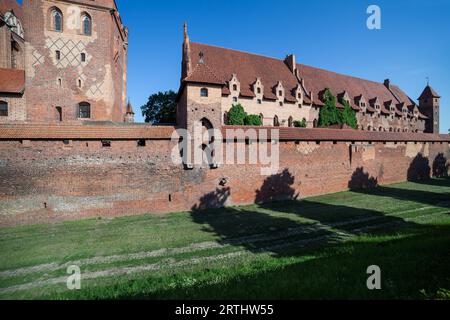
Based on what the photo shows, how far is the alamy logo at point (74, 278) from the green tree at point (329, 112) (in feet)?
97.2

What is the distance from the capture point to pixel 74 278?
7.86 metres

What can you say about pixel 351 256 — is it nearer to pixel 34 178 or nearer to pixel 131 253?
pixel 131 253

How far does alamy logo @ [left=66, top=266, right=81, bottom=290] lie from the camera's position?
284 inches

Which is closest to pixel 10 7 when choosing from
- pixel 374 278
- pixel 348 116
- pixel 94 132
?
pixel 94 132

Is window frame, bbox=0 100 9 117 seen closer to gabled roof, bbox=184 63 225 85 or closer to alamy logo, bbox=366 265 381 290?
gabled roof, bbox=184 63 225 85

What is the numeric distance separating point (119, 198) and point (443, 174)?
116 ft

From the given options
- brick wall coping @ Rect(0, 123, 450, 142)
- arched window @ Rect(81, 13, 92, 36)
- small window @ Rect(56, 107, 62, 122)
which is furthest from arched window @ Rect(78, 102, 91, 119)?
brick wall coping @ Rect(0, 123, 450, 142)

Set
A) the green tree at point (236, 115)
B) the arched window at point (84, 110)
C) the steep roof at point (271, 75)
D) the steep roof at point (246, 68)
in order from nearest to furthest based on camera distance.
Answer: the arched window at point (84, 110) < the green tree at point (236, 115) < the steep roof at point (246, 68) < the steep roof at point (271, 75)

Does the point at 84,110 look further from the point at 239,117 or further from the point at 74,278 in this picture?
the point at 74,278

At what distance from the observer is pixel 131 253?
A: 31.4ft

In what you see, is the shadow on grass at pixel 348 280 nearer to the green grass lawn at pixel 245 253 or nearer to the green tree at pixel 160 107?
the green grass lawn at pixel 245 253

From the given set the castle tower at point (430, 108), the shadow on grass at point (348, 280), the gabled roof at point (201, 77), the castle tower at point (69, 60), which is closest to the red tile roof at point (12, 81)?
the castle tower at point (69, 60)

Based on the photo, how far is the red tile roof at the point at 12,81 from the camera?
1748cm

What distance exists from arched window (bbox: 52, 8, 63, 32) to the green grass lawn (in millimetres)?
16049
